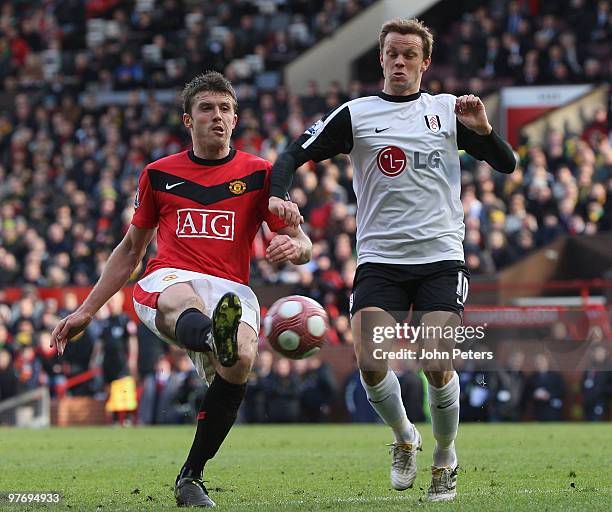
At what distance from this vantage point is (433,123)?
7.39m

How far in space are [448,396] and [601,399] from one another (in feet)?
35.4

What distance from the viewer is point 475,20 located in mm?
26656

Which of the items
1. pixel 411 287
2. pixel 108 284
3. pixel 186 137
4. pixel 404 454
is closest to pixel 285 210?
pixel 411 287

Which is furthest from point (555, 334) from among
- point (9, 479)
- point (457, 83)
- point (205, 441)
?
point (205, 441)

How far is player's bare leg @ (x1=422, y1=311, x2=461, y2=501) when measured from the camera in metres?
7.19

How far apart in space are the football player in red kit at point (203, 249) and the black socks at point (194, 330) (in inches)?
0.6

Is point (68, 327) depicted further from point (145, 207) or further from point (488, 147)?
point (488, 147)

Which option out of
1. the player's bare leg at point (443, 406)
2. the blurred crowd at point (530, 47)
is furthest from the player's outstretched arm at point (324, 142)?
the blurred crowd at point (530, 47)

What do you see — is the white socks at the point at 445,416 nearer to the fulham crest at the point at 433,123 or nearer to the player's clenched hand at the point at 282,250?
the player's clenched hand at the point at 282,250

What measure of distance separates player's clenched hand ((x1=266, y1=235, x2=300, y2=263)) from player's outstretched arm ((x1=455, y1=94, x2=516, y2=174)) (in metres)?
1.15

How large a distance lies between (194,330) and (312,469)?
361 cm

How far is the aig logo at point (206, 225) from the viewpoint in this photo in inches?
286

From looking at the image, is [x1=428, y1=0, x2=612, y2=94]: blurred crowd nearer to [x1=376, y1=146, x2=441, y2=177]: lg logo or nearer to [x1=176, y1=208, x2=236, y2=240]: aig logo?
[x1=376, y1=146, x2=441, y2=177]: lg logo

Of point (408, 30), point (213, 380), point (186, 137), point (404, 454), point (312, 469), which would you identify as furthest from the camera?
point (186, 137)
